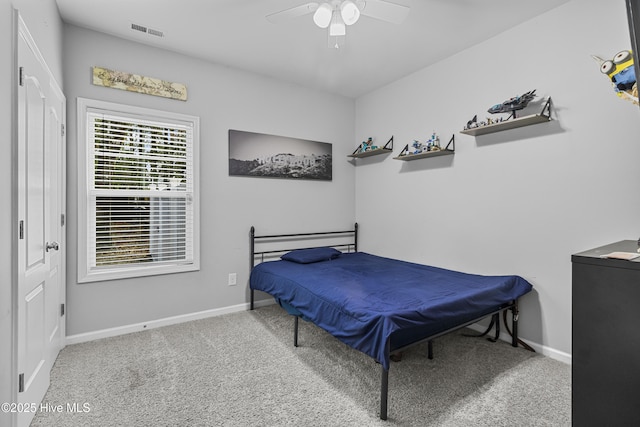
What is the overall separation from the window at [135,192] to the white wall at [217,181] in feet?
0.28

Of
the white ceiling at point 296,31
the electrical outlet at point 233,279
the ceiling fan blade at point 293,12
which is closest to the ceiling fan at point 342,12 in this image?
the ceiling fan blade at point 293,12

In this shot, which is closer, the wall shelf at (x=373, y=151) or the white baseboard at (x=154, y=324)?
the white baseboard at (x=154, y=324)

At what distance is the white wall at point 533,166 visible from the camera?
214 cm

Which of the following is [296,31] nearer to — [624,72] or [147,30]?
[147,30]

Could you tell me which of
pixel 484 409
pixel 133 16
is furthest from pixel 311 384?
pixel 133 16

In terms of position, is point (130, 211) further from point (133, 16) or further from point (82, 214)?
point (133, 16)

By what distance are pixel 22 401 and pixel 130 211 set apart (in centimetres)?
169

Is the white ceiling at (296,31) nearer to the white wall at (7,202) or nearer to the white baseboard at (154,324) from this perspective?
the white wall at (7,202)

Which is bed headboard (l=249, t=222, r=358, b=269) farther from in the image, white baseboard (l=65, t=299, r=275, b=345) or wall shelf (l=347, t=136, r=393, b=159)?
wall shelf (l=347, t=136, r=393, b=159)

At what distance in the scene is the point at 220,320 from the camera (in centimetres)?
318

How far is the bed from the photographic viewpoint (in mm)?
1778

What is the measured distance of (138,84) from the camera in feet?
9.50

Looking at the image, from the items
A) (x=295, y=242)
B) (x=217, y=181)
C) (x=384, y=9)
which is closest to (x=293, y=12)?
(x=384, y=9)

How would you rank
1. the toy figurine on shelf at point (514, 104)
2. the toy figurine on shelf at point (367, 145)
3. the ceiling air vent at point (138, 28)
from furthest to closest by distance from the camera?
the toy figurine on shelf at point (367, 145), the ceiling air vent at point (138, 28), the toy figurine on shelf at point (514, 104)
